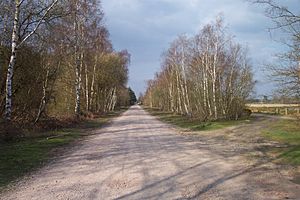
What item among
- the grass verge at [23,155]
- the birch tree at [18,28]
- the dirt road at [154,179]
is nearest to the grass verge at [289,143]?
the dirt road at [154,179]

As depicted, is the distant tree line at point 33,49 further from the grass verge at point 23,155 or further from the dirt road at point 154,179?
the dirt road at point 154,179

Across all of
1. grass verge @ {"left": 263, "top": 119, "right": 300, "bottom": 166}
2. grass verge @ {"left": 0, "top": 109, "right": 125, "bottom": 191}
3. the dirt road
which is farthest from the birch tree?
grass verge @ {"left": 263, "top": 119, "right": 300, "bottom": 166}

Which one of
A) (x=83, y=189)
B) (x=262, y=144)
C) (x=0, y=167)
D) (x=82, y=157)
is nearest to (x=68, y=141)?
(x=82, y=157)

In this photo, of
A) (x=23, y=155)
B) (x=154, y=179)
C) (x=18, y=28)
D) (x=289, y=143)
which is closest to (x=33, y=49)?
(x=18, y=28)

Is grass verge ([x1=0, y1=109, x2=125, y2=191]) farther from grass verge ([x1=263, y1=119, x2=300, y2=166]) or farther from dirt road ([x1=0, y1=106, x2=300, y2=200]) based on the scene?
grass verge ([x1=263, y1=119, x2=300, y2=166])

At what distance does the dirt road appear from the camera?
768 centimetres

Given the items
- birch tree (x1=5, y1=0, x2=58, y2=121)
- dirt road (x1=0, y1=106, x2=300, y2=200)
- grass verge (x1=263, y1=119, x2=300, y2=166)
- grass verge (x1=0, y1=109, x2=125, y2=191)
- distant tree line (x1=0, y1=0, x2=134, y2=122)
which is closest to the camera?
dirt road (x1=0, y1=106, x2=300, y2=200)

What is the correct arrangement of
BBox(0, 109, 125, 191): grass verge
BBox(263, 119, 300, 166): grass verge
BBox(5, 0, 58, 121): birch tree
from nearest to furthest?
BBox(0, 109, 125, 191): grass verge < BBox(263, 119, 300, 166): grass verge < BBox(5, 0, 58, 121): birch tree

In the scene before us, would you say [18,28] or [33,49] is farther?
[33,49]

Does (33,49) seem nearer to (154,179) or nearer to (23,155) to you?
(23,155)

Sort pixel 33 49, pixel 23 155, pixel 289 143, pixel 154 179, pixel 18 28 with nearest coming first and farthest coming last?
pixel 154 179, pixel 23 155, pixel 289 143, pixel 18 28, pixel 33 49

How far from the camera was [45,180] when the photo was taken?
30.4ft

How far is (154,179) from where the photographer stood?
9.05 meters

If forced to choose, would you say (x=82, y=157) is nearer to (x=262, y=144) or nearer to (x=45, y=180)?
(x=45, y=180)
